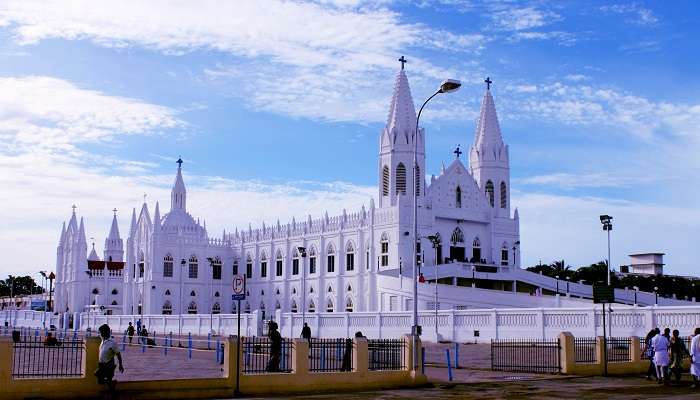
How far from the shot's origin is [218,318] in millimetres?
65000

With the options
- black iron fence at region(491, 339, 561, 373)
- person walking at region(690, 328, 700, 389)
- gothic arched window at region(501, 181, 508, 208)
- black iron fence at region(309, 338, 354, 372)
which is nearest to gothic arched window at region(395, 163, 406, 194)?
gothic arched window at region(501, 181, 508, 208)

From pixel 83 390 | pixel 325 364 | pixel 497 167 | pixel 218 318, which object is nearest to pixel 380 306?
pixel 218 318

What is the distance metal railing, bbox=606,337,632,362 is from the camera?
29797 millimetres

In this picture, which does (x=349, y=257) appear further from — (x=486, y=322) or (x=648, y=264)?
(x=648, y=264)

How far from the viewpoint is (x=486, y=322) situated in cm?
4659

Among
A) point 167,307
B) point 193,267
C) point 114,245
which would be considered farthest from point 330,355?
point 114,245

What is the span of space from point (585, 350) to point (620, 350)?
2841 millimetres

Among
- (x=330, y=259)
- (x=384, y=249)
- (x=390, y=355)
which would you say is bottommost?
(x=390, y=355)

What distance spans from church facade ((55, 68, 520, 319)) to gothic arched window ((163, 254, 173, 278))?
0.38 ft

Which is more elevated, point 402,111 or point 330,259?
point 402,111

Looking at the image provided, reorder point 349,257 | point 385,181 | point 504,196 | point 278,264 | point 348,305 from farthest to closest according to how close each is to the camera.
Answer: point 278,264 < point 504,196 < point 349,257 < point 348,305 < point 385,181

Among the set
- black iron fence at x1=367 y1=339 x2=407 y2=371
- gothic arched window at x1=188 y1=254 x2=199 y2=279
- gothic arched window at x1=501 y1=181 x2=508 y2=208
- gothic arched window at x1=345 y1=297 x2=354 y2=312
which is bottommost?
black iron fence at x1=367 y1=339 x2=407 y2=371

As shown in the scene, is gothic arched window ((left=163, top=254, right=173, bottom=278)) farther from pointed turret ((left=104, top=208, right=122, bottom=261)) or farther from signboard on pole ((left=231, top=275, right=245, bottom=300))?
signboard on pole ((left=231, top=275, right=245, bottom=300))

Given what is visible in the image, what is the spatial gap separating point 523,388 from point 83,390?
11.1 meters
